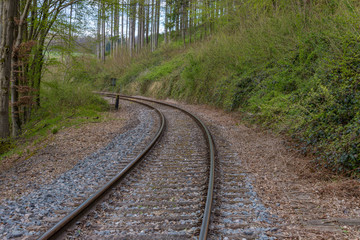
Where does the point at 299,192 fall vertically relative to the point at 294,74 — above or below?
below

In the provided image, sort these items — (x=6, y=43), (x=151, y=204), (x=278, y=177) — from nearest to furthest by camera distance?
(x=151, y=204)
(x=278, y=177)
(x=6, y=43)

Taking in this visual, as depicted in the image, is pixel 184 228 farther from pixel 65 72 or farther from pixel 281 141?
pixel 65 72

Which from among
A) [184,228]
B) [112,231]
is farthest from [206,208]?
[112,231]

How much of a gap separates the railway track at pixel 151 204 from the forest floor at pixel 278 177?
3.49ft

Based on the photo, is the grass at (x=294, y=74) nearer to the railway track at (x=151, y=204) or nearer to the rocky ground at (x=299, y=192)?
the rocky ground at (x=299, y=192)

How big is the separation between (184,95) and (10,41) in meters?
13.9

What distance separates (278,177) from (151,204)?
9.14ft

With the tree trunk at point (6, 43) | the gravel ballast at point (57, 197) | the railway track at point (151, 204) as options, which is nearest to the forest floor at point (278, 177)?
the gravel ballast at point (57, 197)

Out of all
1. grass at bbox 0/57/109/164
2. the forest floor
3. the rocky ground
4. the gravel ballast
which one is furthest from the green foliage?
the rocky ground

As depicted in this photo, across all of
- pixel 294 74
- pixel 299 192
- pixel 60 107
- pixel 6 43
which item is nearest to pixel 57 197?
pixel 299 192

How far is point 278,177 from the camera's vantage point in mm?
5633

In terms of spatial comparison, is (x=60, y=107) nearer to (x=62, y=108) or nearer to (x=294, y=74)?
(x=62, y=108)

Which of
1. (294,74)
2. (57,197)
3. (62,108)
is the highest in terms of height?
(294,74)

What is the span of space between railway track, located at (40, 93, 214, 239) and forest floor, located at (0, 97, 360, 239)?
1.06 meters
